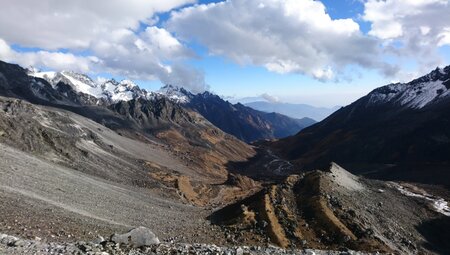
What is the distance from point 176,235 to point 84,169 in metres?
46.7

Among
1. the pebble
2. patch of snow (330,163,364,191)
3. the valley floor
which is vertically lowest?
the valley floor

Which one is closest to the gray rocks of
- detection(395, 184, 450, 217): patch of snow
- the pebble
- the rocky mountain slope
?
the rocky mountain slope

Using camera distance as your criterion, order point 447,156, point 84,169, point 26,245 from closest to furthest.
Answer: point 26,245, point 84,169, point 447,156

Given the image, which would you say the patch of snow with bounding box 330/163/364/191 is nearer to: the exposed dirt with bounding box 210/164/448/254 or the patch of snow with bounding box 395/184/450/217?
the exposed dirt with bounding box 210/164/448/254

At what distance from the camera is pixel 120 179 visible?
10012cm

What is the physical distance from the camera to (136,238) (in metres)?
31.6

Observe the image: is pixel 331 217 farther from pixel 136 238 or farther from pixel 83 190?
pixel 83 190

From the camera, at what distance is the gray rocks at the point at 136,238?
1212 inches

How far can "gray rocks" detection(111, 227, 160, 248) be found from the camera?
30784 millimetres

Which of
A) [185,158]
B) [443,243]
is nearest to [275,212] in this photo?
[443,243]

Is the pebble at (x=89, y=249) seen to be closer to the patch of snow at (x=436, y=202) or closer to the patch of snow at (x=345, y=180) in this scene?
the patch of snow at (x=345, y=180)

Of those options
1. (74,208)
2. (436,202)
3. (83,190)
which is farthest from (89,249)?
(436,202)

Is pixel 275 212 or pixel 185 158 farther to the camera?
pixel 185 158

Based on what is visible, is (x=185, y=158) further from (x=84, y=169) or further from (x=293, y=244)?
(x=293, y=244)
